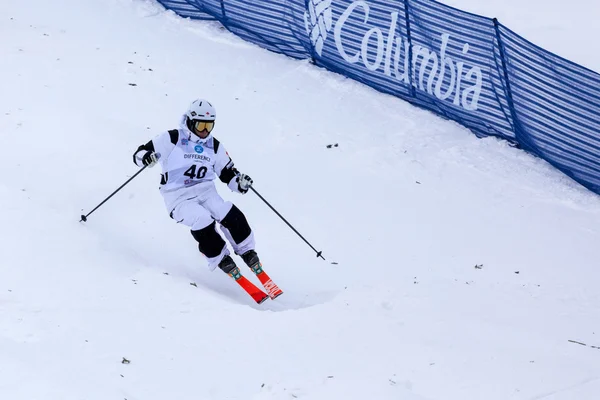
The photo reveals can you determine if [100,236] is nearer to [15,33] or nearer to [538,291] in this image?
[538,291]

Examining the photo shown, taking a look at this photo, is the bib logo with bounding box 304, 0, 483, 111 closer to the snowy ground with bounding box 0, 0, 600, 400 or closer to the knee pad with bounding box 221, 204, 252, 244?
the snowy ground with bounding box 0, 0, 600, 400

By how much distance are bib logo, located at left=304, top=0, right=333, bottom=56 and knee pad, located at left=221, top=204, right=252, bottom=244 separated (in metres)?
4.94

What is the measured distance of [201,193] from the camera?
8672mm

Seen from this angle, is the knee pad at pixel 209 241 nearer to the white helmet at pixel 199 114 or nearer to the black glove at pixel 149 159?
the black glove at pixel 149 159

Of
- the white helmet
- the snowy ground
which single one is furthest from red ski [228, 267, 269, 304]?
the white helmet

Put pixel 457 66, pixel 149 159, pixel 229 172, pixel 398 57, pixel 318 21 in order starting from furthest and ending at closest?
pixel 318 21, pixel 398 57, pixel 457 66, pixel 229 172, pixel 149 159

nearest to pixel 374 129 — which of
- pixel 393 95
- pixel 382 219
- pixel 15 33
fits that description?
pixel 393 95

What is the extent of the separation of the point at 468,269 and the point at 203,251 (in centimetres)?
271

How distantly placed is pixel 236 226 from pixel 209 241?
1.00ft

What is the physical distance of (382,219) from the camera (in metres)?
10.0

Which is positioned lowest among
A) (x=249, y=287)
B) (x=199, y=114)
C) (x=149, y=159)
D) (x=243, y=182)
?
(x=249, y=287)

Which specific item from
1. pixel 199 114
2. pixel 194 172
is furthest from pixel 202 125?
pixel 194 172

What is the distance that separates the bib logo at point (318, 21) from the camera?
1259 centimetres

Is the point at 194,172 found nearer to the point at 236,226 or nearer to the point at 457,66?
the point at 236,226
